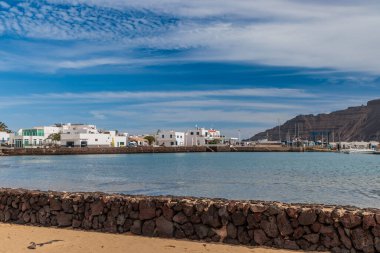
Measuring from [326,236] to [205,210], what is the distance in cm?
262

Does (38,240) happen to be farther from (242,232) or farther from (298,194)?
(298,194)

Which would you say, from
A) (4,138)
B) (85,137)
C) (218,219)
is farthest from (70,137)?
(218,219)

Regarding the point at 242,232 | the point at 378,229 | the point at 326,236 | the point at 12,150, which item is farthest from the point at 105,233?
the point at 12,150

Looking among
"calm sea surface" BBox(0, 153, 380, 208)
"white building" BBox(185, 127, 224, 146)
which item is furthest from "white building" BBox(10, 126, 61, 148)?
"calm sea surface" BBox(0, 153, 380, 208)

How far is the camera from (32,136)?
157375 mm

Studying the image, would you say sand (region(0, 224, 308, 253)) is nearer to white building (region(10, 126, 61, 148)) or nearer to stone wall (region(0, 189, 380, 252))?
stone wall (region(0, 189, 380, 252))

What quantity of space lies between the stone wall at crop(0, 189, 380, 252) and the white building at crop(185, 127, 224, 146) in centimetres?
15454

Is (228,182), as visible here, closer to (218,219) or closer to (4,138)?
(218,219)

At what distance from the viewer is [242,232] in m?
10.0

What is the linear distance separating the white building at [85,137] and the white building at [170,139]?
54.0 ft

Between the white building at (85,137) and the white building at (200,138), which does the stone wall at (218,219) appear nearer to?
the white building at (85,137)

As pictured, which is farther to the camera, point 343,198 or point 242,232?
point 343,198

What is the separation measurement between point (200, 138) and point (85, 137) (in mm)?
43440

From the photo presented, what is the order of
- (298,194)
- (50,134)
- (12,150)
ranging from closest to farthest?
(298,194) → (12,150) → (50,134)
